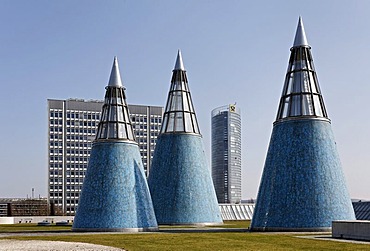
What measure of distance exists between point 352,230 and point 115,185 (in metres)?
21.4

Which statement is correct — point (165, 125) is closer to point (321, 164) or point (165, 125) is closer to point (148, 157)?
point (321, 164)

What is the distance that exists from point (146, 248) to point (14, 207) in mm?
123639

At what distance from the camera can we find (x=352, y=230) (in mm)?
31531

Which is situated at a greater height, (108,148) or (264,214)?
(108,148)

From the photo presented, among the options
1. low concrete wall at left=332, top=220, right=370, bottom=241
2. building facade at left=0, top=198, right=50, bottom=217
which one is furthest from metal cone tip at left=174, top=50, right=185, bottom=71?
building facade at left=0, top=198, right=50, bottom=217

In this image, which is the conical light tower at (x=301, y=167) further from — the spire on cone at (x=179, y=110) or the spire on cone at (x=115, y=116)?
the spire on cone at (x=179, y=110)

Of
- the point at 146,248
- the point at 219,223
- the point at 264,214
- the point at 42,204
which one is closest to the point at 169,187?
the point at 219,223

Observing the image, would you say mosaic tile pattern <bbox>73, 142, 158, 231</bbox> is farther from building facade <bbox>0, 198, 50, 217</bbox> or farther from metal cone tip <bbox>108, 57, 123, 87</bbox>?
building facade <bbox>0, 198, 50, 217</bbox>

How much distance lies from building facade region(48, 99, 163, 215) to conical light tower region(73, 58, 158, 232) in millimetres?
106840

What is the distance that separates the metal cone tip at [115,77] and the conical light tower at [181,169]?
9.19m

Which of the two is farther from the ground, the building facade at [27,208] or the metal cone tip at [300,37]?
the metal cone tip at [300,37]

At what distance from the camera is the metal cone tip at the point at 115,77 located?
51.1 m

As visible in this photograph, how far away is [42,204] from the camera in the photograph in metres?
143

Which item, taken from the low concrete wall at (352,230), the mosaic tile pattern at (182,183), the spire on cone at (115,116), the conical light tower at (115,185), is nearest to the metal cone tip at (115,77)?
the spire on cone at (115,116)
